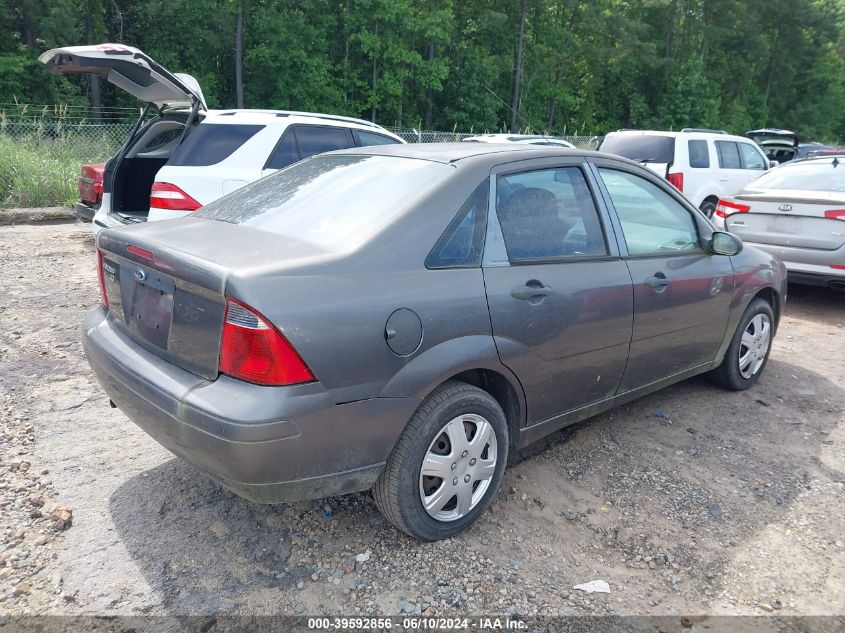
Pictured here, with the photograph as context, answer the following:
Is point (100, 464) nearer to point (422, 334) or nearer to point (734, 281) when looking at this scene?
point (422, 334)

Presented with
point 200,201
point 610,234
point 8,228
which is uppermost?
point 610,234

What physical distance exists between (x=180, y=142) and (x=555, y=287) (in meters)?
4.81

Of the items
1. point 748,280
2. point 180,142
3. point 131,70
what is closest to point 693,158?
point 748,280

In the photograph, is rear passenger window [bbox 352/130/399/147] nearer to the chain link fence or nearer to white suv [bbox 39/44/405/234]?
white suv [bbox 39/44/405/234]

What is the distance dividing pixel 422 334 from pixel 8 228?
9.62 m

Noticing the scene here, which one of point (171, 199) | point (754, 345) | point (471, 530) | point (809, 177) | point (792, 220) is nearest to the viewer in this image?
point (471, 530)

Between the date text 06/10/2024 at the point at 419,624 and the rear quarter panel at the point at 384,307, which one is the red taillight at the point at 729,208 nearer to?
the rear quarter panel at the point at 384,307

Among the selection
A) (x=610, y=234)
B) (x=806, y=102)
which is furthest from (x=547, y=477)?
(x=806, y=102)

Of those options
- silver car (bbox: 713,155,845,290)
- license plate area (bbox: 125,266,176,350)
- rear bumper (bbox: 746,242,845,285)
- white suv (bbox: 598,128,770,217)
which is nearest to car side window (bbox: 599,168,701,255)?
license plate area (bbox: 125,266,176,350)

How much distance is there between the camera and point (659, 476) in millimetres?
3656

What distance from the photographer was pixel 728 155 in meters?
11.8

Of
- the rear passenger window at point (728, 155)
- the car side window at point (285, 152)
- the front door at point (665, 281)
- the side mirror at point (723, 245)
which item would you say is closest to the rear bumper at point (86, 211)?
the car side window at point (285, 152)

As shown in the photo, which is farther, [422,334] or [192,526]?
[192,526]

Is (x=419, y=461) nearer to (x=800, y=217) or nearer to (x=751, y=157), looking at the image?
(x=800, y=217)
